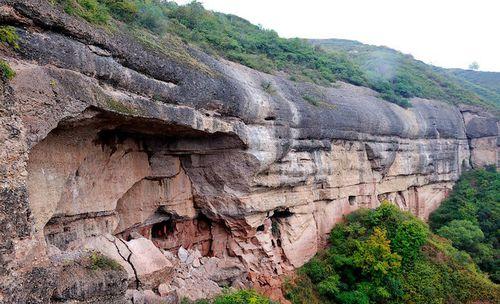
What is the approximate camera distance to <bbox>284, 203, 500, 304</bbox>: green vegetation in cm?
1334

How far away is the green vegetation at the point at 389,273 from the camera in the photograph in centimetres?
1334

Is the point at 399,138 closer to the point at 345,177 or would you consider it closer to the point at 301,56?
the point at 345,177

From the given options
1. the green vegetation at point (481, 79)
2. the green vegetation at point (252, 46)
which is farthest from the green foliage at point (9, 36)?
the green vegetation at point (481, 79)

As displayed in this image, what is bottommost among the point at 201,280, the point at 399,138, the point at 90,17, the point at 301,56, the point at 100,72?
the point at 201,280

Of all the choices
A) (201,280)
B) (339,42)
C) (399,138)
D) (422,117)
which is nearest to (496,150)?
(422,117)

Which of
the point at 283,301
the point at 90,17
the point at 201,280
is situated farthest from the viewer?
the point at 283,301

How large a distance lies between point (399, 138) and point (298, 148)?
8.19 metres

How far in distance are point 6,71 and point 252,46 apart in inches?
523

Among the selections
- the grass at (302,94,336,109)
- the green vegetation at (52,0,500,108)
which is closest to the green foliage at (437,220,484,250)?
the green vegetation at (52,0,500,108)

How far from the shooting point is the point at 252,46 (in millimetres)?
17844

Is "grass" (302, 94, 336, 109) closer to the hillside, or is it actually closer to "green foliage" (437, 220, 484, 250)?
the hillside

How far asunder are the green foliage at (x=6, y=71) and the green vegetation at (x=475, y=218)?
18.7 meters

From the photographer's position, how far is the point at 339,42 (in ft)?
172

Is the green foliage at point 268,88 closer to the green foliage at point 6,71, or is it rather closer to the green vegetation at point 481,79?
the green foliage at point 6,71
